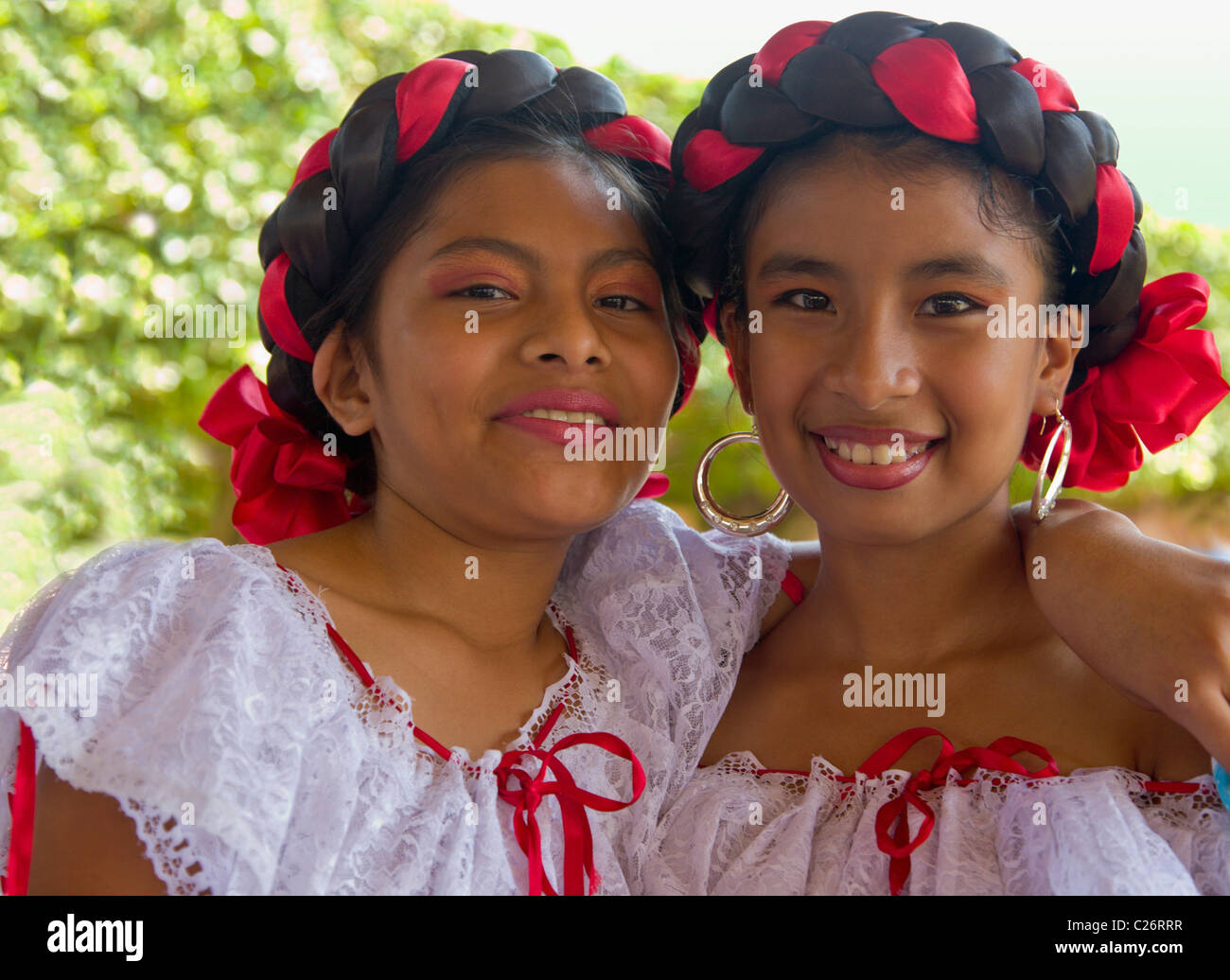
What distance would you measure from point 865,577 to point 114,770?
3.33 feet

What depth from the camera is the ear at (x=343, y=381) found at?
66.8 inches

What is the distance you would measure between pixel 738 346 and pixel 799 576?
39cm

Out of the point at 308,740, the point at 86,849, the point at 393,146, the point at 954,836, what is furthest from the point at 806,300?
the point at 86,849

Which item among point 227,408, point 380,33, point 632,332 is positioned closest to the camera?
point 632,332

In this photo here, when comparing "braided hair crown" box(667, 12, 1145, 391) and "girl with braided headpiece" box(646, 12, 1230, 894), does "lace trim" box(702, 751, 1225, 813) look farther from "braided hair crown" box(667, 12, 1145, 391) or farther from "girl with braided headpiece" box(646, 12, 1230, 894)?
"braided hair crown" box(667, 12, 1145, 391)

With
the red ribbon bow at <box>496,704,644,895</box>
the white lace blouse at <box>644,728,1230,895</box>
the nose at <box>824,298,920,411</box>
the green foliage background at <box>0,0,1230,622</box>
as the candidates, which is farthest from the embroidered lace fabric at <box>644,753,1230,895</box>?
the green foliage background at <box>0,0,1230,622</box>

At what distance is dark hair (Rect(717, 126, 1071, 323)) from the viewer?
60.1 inches

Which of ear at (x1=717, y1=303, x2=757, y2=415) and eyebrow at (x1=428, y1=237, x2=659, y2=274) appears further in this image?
ear at (x1=717, y1=303, x2=757, y2=415)

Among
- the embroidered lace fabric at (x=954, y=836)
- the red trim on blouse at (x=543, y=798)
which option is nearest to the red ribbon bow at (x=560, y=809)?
the red trim on blouse at (x=543, y=798)

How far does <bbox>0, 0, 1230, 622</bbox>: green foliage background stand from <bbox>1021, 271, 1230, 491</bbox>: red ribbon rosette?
2653 mm

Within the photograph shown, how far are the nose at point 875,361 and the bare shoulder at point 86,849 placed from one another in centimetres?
95

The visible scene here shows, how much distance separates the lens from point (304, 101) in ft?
12.3
